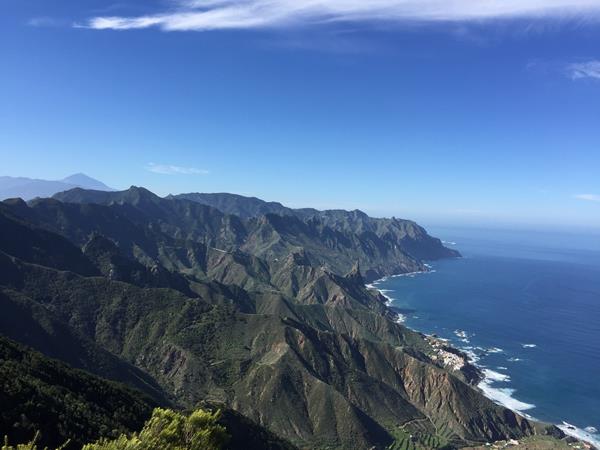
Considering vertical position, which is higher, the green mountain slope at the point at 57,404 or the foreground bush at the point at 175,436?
the foreground bush at the point at 175,436

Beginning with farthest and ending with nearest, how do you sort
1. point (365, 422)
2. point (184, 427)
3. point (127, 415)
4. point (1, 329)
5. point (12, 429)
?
point (365, 422) → point (1, 329) → point (127, 415) → point (12, 429) → point (184, 427)

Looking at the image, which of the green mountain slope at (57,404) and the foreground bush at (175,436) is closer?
the foreground bush at (175,436)

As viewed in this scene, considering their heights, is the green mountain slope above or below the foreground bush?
below

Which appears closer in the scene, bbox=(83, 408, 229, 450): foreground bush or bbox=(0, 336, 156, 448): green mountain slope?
bbox=(83, 408, 229, 450): foreground bush

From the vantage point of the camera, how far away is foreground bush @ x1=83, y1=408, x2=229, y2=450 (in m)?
39.0

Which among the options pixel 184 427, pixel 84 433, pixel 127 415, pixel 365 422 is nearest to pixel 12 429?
pixel 84 433

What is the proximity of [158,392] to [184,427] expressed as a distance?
495 ft

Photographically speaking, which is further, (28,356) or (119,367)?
(119,367)

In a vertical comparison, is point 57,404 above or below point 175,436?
below

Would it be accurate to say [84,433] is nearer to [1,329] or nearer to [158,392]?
[158,392]

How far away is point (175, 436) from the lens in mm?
42875

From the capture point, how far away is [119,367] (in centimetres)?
18812

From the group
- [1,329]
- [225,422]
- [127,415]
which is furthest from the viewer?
[1,329]

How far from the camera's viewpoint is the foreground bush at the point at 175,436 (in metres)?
39.0
